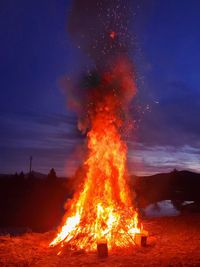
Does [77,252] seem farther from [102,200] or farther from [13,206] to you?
[13,206]

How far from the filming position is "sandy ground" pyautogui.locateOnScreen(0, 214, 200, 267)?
32.9 ft

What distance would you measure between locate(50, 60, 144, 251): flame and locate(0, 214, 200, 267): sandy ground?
0.88 m

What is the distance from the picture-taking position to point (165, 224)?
1608cm

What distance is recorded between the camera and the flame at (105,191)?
41.0ft

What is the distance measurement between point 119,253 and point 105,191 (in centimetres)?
285

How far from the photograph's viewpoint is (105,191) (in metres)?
13.4

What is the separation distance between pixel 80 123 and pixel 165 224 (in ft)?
21.9

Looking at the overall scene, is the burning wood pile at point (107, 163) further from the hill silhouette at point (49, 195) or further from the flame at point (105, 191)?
the hill silhouette at point (49, 195)

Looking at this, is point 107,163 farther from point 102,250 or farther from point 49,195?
point 49,195

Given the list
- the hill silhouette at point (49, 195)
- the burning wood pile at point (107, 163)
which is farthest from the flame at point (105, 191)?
the hill silhouette at point (49, 195)

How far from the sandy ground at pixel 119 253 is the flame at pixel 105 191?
34.7 inches

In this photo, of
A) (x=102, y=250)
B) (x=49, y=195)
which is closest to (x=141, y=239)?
(x=102, y=250)

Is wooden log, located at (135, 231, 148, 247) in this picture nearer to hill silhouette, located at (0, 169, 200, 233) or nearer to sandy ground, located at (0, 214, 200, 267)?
sandy ground, located at (0, 214, 200, 267)

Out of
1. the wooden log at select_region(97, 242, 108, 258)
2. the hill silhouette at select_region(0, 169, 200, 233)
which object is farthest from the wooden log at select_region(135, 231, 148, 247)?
the hill silhouette at select_region(0, 169, 200, 233)
